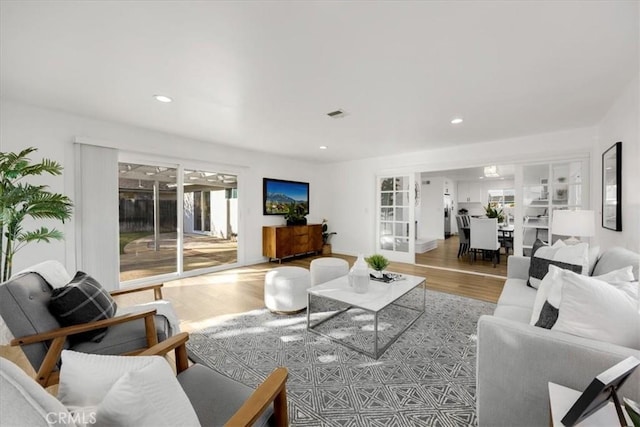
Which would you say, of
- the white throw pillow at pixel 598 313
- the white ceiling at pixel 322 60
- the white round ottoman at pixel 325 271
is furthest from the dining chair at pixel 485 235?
the white throw pillow at pixel 598 313

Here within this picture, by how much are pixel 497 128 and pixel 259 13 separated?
3680 millimetres

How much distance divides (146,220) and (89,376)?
13.1 feet

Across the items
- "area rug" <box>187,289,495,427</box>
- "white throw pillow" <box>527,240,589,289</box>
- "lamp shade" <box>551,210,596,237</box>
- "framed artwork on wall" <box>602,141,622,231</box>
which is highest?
"framed artwork on wall" <box>602,141,622,231</box>

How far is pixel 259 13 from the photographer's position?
161 centimetres

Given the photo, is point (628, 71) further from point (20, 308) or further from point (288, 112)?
point (20, 308)

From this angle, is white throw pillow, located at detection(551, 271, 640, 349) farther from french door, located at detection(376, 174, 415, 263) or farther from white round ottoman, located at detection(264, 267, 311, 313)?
french door, located at detection(376, 174, 415, 263)

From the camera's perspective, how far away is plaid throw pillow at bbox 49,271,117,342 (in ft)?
5.09

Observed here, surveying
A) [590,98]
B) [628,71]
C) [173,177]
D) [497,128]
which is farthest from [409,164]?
[173,177]

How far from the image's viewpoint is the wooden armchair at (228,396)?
94 cm

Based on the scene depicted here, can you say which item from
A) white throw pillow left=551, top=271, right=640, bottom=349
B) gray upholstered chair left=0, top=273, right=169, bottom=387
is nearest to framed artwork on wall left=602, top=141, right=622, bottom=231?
white throw pillow left=551, top=271, right=640, bottom=349

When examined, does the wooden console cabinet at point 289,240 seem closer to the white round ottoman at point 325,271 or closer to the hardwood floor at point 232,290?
the hardwood floor at point 232,290

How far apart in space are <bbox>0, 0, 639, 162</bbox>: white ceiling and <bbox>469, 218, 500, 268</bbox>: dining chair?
2.21 meters

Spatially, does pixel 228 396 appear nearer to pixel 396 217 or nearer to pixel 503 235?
pixel 396 217

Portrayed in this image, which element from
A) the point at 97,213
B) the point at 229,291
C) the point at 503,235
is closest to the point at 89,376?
the point at 229,291
